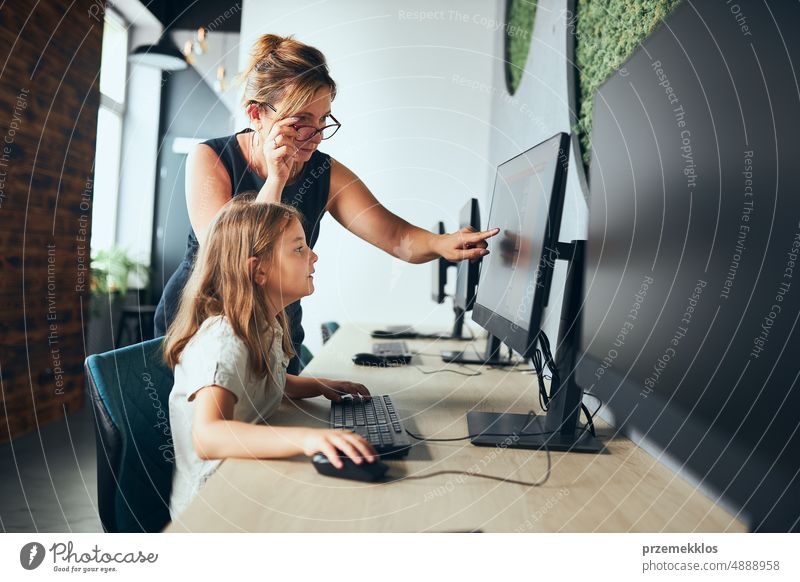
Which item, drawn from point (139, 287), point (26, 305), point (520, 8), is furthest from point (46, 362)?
point (520, 8)

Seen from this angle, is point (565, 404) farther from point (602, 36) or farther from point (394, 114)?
point (394, 114)

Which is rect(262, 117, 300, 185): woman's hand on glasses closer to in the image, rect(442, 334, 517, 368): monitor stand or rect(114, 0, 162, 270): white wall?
rect(442, 334, 517, 368): monitor stand

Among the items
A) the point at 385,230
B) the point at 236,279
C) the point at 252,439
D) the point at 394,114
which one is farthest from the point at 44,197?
the point at 252,439

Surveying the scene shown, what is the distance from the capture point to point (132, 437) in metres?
0.90

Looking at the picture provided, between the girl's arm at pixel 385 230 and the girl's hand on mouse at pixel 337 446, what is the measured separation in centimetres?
54

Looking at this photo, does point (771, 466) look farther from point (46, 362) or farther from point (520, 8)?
point (46, 362)

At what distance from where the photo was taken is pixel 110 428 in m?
0.85

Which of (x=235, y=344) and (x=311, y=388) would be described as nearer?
(x=235, y=344)

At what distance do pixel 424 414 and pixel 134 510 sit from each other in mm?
468

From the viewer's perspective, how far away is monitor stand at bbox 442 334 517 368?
63.2 inches

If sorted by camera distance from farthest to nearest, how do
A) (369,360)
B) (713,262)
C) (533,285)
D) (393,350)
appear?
(393,350)
(369,360)
(533,285)
(713,262)

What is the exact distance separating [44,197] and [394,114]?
165cm
